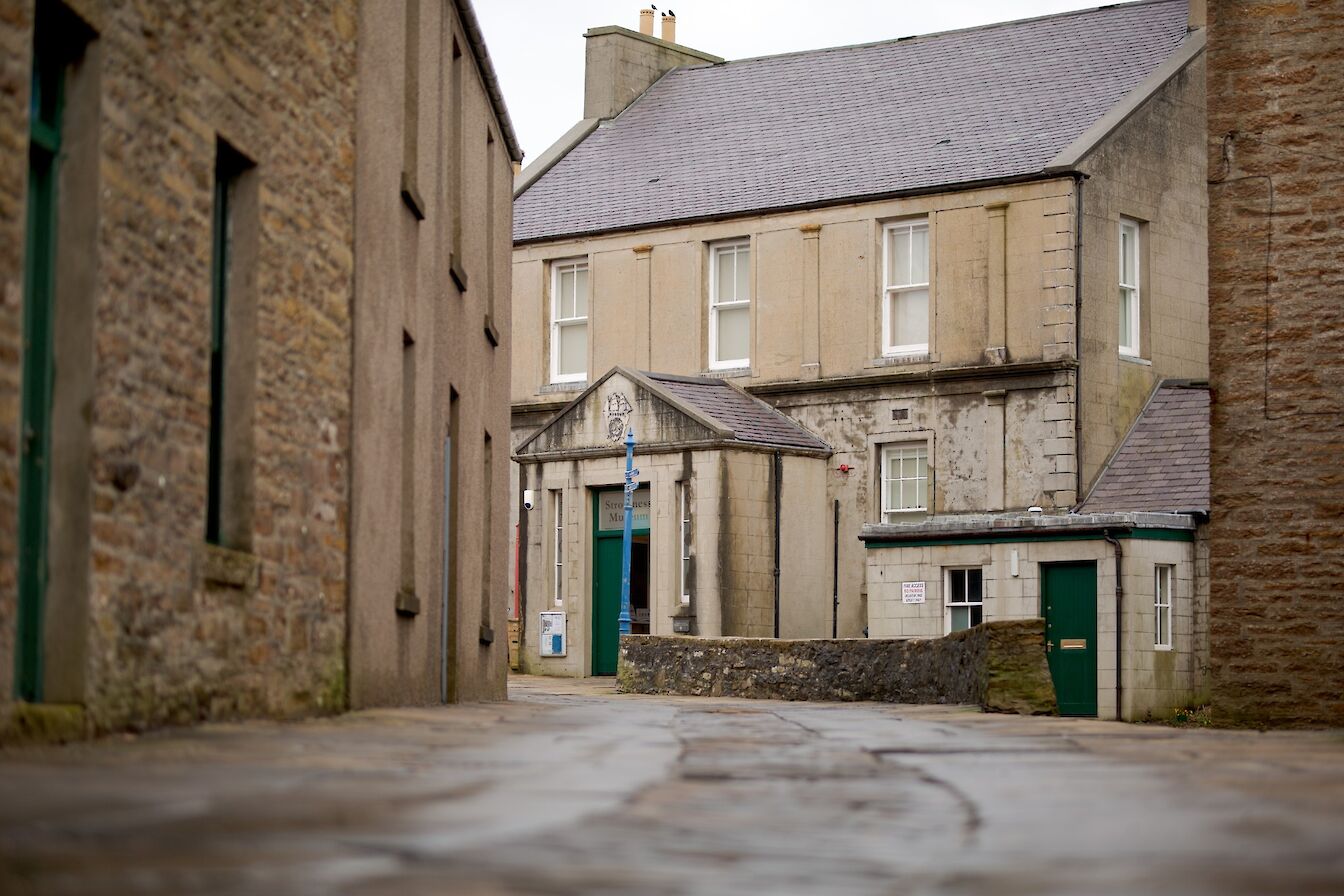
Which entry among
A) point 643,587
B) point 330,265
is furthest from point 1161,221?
point 330,265

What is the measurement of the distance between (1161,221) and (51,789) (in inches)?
1320

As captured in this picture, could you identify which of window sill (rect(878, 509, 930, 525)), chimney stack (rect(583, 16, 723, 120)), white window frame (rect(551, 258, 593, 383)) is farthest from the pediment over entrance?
chimney stack (rect(583, 16, 723, 120))

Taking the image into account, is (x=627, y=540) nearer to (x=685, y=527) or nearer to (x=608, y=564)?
(x=685, y=527)

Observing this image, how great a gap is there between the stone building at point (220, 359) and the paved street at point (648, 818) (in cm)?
77

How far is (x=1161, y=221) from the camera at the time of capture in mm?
37156

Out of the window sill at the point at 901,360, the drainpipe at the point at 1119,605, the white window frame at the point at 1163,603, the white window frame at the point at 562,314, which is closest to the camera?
the drainpipe at the point at 1119,605

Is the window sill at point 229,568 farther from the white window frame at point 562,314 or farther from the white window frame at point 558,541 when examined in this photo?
the white window frame at point 562,314

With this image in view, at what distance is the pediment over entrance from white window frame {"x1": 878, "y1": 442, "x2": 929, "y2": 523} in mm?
1106

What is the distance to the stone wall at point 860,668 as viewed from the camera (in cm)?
1817

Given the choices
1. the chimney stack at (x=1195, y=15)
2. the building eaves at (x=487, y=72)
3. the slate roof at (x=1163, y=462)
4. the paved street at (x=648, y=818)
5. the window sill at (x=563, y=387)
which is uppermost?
the chimney stack at (x=1195, y=15)

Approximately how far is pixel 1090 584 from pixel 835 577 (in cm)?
674

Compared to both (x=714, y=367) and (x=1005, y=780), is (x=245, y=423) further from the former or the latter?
(x=714, y=367)

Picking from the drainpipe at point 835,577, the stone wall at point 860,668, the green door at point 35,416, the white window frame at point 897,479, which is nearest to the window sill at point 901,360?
the white window frame at point 897,479

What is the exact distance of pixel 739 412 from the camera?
3709cm
